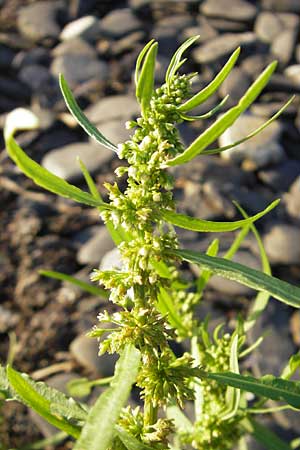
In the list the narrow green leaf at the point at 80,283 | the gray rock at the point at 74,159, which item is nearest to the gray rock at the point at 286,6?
the gray rock at the point at 74,159

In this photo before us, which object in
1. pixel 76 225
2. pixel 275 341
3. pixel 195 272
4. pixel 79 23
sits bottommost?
pixel 275 341

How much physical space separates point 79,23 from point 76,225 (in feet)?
4.54

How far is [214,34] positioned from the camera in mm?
3139

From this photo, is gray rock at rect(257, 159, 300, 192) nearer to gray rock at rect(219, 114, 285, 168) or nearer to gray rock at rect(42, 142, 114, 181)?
gray rock at rect(219, 114, 285, 168)

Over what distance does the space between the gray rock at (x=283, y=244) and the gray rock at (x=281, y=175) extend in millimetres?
254

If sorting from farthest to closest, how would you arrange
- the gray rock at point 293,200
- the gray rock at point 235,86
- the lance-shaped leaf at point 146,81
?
the gray rock at point 235,86 < the gray rock at point 293,200 < the lance-shaped leaf at point 146,81

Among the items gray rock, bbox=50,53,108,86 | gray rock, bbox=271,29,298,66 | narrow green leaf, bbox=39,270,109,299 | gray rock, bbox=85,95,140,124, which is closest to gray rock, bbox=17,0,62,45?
gray rock, bbox=50,53,108,86

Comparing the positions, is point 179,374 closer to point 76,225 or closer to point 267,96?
point 76,225

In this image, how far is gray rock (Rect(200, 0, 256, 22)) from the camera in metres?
3.17

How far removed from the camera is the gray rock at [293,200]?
2232 mm

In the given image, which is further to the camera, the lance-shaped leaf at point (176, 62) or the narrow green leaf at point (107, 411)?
the lance-shaped leaf at point (176, 62)

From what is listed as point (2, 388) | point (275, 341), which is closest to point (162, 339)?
point (2, 388)

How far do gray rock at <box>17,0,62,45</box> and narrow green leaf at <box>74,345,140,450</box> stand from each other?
287cm

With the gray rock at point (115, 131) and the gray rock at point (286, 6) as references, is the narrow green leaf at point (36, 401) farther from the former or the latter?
the gray rock at point (286, 6)
